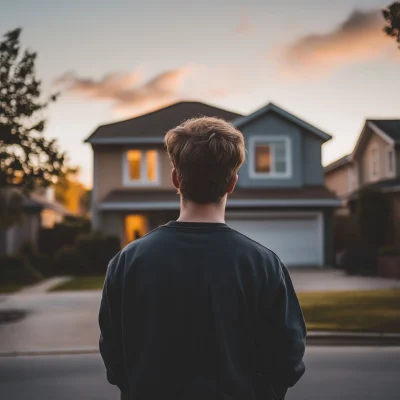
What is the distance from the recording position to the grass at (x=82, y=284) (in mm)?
18453

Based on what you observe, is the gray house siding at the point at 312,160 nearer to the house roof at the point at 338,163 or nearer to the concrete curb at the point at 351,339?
the house roof at the point at 338,163

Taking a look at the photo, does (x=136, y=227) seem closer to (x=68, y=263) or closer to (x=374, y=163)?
(x=68, y=263)

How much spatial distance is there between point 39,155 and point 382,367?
8572 millimetres

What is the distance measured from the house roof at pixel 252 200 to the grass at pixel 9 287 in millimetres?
5791

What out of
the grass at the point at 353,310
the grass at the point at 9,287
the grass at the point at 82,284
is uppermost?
the grass at the point at 353,310

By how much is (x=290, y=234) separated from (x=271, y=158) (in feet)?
11.1

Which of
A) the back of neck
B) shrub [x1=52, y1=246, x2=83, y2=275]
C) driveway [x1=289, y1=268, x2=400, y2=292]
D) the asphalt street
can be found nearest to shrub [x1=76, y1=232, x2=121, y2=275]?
shrub [x1=52, y1=246, x2=83, y2=275]

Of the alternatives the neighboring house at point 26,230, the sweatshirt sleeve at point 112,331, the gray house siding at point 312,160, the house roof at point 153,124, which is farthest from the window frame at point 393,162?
the sweatshirt sleeve at point 112,331

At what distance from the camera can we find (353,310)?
39.3ft

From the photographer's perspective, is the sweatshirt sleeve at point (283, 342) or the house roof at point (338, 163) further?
the house roof at point (338, 163)

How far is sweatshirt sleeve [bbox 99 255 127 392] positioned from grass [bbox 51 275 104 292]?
16213 millimetres

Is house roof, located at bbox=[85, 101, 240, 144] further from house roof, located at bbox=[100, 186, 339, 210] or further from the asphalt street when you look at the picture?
the asphalt street

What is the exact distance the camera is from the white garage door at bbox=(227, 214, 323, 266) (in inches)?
1017

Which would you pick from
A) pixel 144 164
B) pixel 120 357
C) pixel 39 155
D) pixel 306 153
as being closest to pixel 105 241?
pixel 144 164
